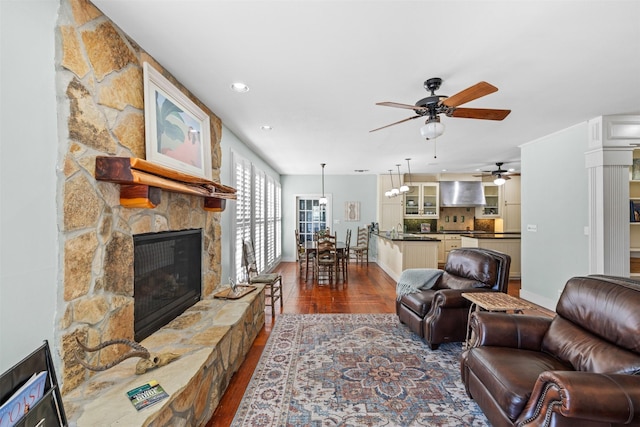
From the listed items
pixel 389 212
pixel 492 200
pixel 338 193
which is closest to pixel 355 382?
pixel 389 212

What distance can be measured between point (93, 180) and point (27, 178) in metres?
0.34

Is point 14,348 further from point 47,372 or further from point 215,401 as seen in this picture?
point 215,401

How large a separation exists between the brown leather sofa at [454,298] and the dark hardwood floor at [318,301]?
943 millimetres

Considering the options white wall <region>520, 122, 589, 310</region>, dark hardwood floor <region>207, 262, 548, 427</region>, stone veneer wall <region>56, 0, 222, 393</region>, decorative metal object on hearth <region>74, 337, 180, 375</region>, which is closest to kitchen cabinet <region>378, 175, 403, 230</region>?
dark hardwood floor <region>207, 262, 548, 427</region>

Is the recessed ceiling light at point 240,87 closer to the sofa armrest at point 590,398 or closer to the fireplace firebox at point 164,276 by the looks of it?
the fireplace firebox at point 164,276

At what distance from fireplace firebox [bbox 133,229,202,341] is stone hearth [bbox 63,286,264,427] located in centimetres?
10

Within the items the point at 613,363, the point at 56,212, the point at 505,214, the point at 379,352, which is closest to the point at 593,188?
the point at 613,363

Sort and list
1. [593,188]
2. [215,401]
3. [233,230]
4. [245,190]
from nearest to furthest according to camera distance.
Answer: [215,401]
[593,188]
[233,230]
[245,190]

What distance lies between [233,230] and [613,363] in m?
3.75

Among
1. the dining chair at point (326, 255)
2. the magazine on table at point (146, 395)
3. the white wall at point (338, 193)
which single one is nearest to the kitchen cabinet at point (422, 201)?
the white wall at point (338, 193)

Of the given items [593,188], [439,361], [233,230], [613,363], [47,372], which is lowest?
[439,361]

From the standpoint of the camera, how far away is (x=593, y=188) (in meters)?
3.49

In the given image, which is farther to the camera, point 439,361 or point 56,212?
point 439,361

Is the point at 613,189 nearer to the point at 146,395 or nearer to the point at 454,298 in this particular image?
the point at 454,298
